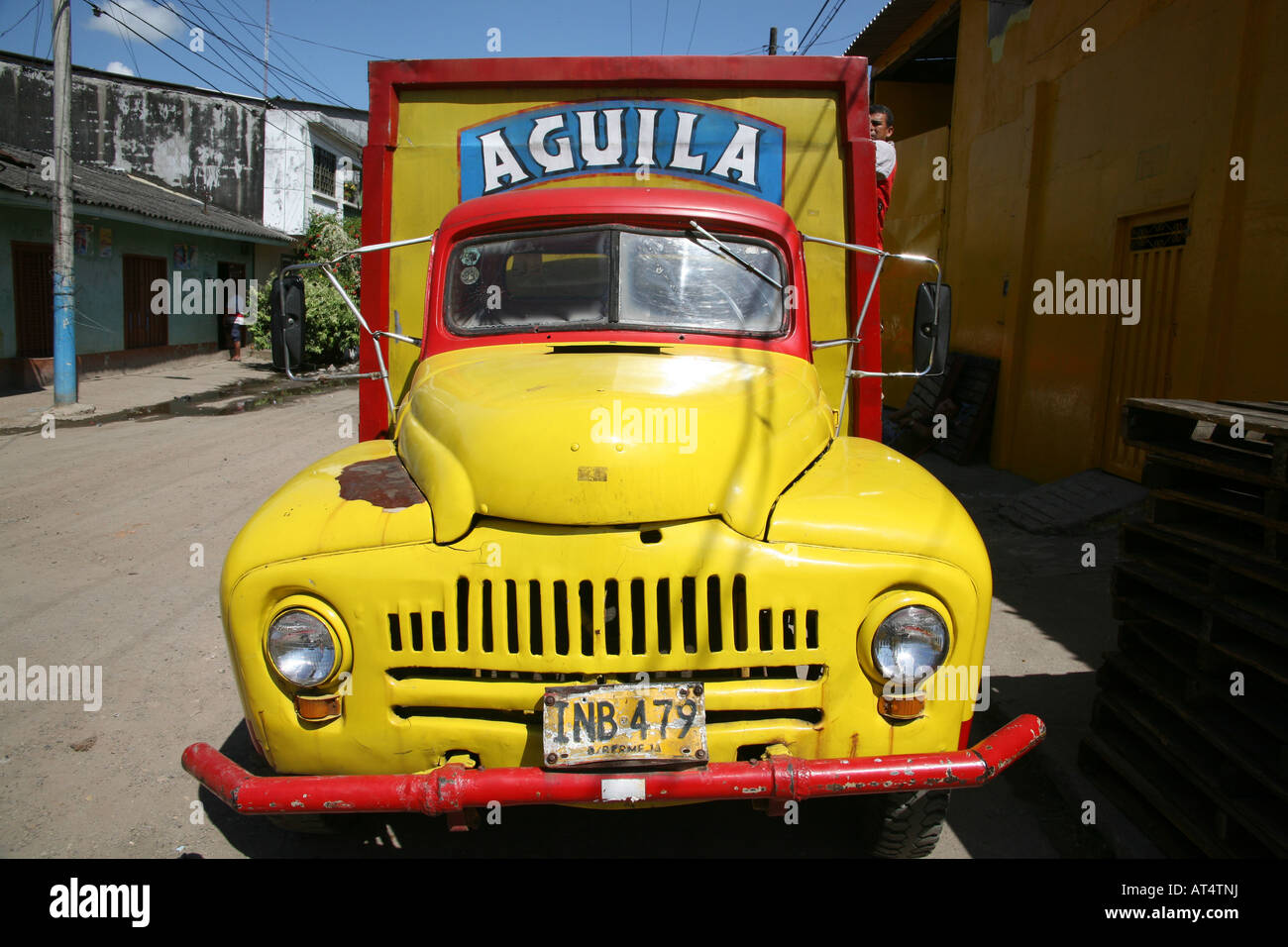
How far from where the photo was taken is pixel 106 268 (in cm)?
1792

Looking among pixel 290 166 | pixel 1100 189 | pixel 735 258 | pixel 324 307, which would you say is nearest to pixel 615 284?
pixel 735 258

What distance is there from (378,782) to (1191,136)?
7.21 m

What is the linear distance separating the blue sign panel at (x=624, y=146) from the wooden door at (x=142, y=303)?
17.2 meters

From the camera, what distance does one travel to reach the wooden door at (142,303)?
1875cm

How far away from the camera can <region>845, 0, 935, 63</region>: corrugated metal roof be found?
12.5 meters

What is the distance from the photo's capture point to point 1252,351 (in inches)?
232

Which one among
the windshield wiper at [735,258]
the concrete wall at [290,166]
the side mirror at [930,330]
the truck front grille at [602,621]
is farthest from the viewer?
the concrete wall at [290,166]

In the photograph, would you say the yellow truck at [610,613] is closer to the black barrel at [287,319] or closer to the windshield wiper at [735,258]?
the windshield wiper at [735,258]

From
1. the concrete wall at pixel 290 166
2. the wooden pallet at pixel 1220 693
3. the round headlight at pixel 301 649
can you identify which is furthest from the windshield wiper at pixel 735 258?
the concrete wall at pixel 290 166

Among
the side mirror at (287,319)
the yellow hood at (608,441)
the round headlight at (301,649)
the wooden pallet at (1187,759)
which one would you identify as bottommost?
the wooden pallet at (1187,759)

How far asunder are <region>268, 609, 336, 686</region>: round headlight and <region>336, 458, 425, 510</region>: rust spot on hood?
397 millimetres

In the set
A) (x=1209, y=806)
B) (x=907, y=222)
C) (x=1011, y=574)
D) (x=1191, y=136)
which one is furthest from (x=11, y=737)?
(x=907, y=222)

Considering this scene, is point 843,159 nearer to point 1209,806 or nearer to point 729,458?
point 729,458

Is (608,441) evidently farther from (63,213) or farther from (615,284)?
(63,213)
